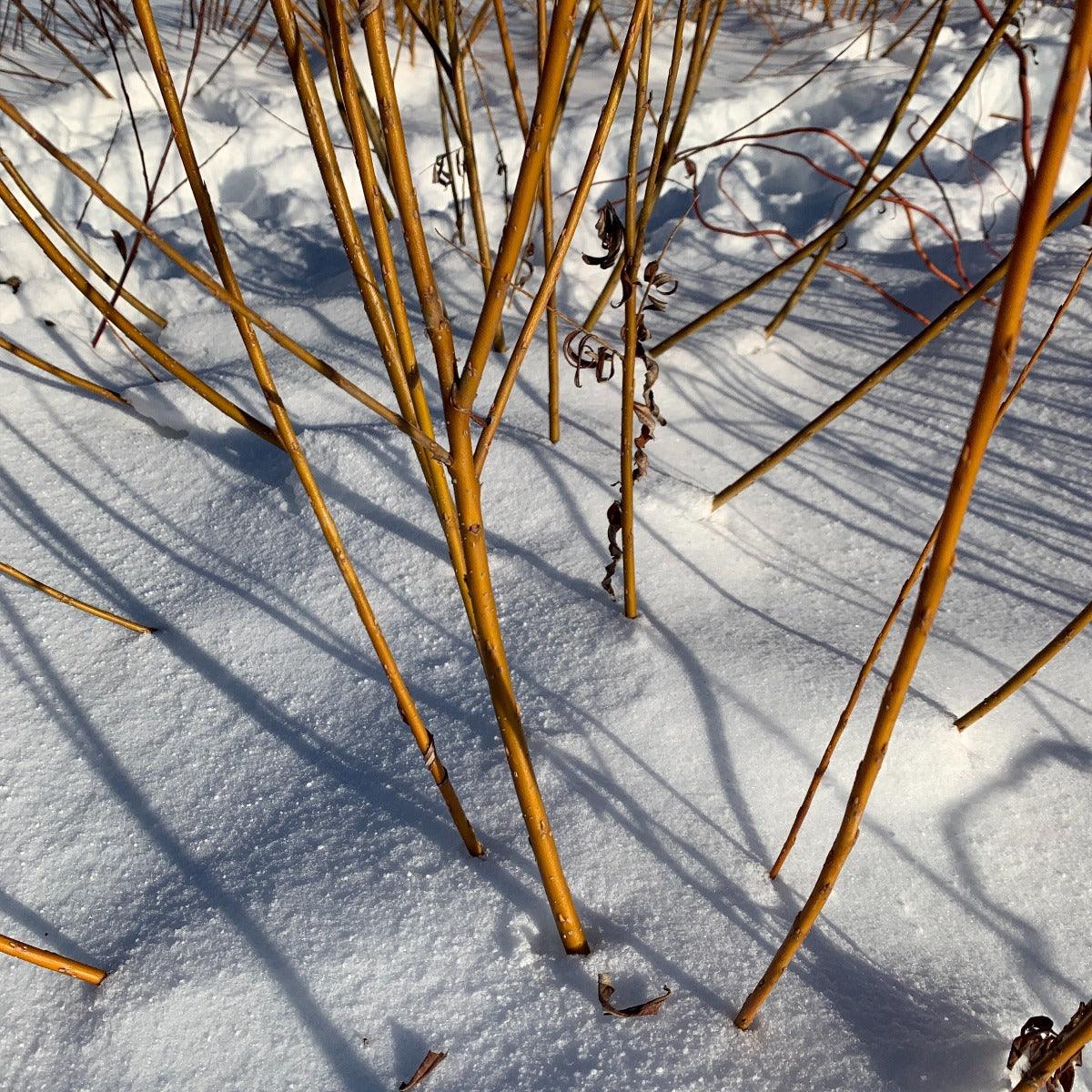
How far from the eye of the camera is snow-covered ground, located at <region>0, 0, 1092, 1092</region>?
664 mm

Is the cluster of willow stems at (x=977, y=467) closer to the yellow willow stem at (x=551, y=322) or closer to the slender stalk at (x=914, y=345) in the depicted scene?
the slender stalk at (x=914, y=345)

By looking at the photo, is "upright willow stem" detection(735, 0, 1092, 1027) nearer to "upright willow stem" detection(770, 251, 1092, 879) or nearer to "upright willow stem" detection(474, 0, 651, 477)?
"upright willow stem" detection(770, 251, 1092, 879)

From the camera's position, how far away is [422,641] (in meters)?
0.97

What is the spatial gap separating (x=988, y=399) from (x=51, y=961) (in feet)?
2.10

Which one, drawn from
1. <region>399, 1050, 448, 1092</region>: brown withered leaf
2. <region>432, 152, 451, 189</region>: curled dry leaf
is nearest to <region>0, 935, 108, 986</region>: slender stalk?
<region>399, 1050, 448, 1092</region>: brown withered leaf

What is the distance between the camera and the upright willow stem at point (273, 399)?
51 centimetres

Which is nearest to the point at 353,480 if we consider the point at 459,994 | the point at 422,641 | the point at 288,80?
the point at 422,641

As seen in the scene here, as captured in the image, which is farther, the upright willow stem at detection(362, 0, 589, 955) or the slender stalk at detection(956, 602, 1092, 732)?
the slender stalk at detection(956, 602, 1092, 732)

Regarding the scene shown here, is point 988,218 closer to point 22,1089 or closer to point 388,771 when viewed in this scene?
point 388,771

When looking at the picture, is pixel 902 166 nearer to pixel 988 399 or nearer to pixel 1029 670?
pixel 1029 670

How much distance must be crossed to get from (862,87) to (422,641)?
225cm

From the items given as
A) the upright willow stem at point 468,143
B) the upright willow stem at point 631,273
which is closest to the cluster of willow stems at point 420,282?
the upright willow stem at point 631,273

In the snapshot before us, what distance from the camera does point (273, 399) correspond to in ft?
1.92

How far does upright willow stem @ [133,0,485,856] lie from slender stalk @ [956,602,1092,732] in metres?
0.43
